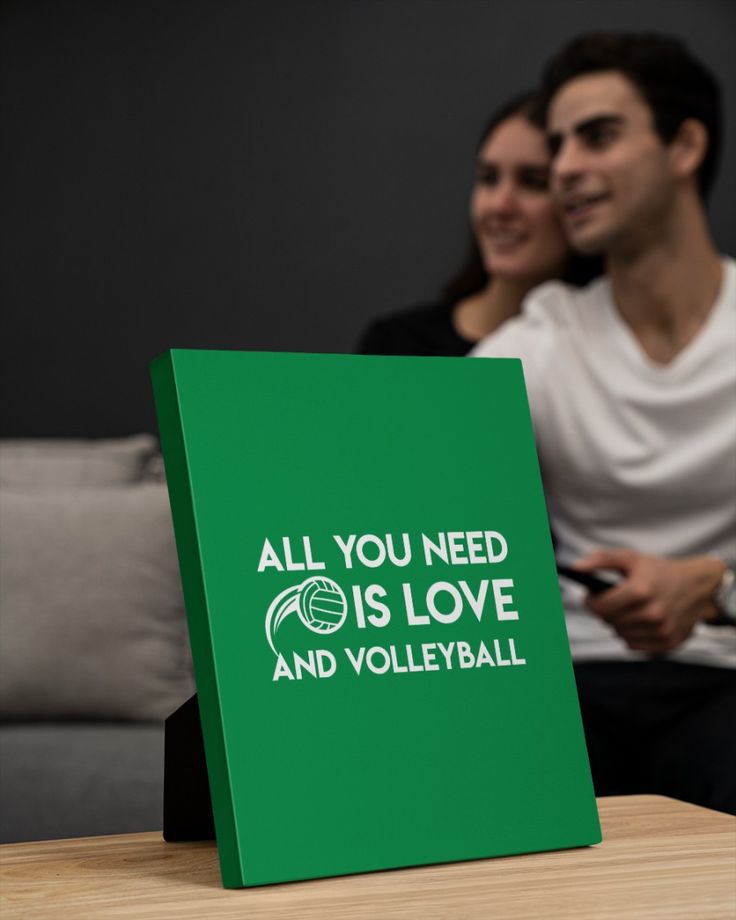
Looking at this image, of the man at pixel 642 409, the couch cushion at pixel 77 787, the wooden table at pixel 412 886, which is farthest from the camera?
the man at pixel 642 409

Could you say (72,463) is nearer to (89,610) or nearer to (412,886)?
(89,610)

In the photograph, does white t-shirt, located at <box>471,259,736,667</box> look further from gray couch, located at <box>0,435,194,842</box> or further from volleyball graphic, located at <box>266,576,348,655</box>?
volleyball graphic, located at <box>266,576,348,655</box>

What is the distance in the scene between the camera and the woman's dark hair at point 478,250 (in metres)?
2.17

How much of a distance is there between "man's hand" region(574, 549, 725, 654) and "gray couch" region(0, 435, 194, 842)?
67cm

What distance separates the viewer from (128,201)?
83.6 inches

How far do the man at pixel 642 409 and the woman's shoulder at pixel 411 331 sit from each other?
0.10m

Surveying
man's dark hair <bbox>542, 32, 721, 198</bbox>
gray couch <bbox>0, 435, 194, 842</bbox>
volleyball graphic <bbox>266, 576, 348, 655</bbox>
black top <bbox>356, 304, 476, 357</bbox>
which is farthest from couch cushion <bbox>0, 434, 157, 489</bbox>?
volleyball graphic <bbox>266, 576, 348, 655</bbox>

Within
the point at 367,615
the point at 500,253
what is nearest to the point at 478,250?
the point at 500,253

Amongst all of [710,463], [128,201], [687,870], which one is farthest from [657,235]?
[687,870]

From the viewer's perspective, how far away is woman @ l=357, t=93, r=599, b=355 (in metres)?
2.13

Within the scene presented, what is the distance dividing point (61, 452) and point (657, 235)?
3.81 feet

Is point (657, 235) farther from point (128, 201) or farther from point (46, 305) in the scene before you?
point (46, 305)

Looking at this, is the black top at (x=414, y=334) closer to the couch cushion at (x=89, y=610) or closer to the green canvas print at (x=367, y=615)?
the couch cushion at (x=89, y=610)

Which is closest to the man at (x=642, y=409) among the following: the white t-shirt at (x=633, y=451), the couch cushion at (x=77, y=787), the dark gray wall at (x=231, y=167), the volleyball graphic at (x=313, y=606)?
the white t-shirt at (x=633, y=451)
